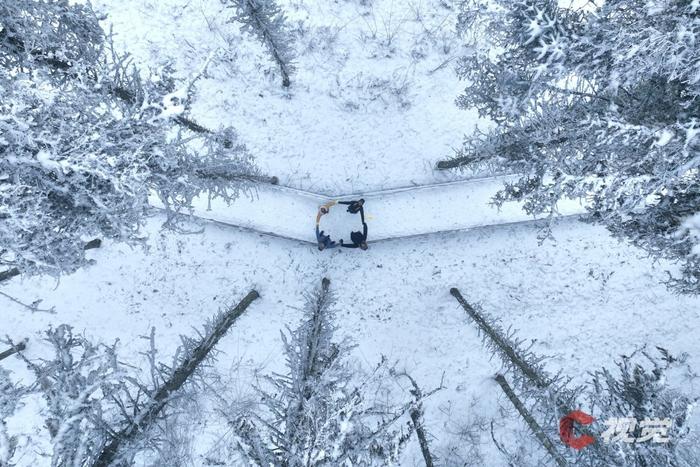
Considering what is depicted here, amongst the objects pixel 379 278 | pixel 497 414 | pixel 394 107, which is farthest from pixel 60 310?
pixel 497 414

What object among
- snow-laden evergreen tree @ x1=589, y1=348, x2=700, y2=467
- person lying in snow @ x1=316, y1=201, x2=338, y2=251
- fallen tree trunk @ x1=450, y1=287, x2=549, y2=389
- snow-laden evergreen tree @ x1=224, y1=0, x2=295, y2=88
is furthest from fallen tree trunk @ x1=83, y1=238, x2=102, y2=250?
snow-laden evergreen tree @ x1=589, y1=348, x2=700, y2=467

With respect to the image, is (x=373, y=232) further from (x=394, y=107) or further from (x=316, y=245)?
(x=394, y=107)

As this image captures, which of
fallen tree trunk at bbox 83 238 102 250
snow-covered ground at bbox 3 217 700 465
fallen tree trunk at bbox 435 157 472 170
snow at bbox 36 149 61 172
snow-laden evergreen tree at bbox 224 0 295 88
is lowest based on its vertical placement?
snow-covered ground at bbox 3 217 700 465

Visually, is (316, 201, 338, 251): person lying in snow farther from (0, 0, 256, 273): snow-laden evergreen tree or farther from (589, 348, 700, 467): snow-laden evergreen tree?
(589, 348, 700, 467): snow-laden evergreen tree

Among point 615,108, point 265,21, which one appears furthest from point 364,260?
point 615,108

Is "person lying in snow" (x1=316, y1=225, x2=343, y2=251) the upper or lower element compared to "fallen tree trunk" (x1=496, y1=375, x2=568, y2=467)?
upper

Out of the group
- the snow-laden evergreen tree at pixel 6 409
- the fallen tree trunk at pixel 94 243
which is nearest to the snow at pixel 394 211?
the fallen tree trunk at pixel 94 243
